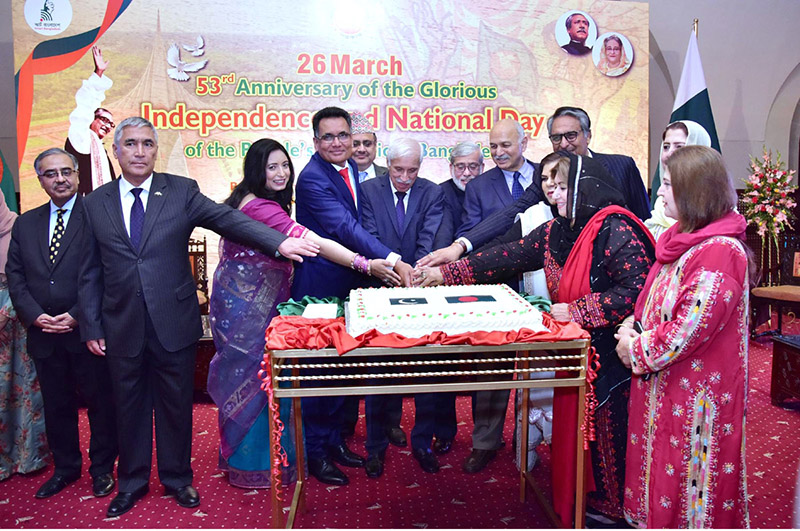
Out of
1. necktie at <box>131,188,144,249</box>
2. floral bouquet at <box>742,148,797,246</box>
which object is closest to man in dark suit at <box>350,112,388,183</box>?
necktie at <box>131,188,144,249</box>

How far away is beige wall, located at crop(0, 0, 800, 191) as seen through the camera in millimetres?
Result: 7094

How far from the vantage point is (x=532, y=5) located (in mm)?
6039

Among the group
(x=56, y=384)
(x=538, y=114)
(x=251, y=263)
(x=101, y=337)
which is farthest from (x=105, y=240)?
(x=538, y=114)

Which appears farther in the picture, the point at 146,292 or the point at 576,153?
the point at 576,153

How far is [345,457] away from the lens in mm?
3318

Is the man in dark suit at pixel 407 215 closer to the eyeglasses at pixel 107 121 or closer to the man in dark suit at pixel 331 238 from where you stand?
the man in dark suit at pixel 331 238

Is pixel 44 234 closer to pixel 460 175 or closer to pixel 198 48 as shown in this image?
pixel 460 175

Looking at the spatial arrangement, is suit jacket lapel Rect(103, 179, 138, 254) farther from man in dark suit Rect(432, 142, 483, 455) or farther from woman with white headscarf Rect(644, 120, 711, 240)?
woman with white headscarf Rect(644, 120, 711, 240)

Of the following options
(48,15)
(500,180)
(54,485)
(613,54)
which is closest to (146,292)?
(54,485)

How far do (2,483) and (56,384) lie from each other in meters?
0.62

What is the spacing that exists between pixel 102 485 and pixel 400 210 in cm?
204

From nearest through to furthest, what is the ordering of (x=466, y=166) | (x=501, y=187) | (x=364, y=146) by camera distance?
1. (x=501, y=187)
2. (x=466, y=166)
3. (x=364, y=146)

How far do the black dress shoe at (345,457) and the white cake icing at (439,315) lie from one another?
4.37 feet

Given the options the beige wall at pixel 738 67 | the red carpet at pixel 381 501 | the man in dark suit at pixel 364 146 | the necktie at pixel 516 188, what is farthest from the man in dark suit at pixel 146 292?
the beige wall at pixel 738 67
